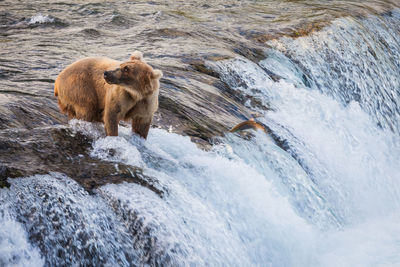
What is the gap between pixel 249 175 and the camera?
4461 mm

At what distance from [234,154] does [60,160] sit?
1.63 metres

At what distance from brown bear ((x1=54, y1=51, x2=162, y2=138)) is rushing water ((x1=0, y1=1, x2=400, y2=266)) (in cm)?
14

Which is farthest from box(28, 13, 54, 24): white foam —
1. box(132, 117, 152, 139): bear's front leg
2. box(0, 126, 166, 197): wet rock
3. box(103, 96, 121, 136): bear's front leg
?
box(103, 96, 121, 136): bear's front leg

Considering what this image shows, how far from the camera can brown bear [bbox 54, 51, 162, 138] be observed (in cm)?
367

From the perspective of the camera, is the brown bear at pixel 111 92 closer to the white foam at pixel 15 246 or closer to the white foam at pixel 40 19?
the white foam at pixel 15 246

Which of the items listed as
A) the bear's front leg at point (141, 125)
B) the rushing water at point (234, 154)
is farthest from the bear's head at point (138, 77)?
the rushing water at point (234, 154)

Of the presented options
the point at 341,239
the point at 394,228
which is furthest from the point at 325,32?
the point at 341,239

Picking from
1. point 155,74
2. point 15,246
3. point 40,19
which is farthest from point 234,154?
point 40,19

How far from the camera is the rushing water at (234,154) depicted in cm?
311

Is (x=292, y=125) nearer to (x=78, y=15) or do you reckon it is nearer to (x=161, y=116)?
(x=161, y=116)

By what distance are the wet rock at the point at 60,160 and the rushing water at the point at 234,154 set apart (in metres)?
0.08

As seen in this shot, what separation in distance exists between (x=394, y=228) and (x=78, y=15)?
7.01 m

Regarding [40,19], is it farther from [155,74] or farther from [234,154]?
[155,74]

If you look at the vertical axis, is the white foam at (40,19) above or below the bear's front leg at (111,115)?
below
